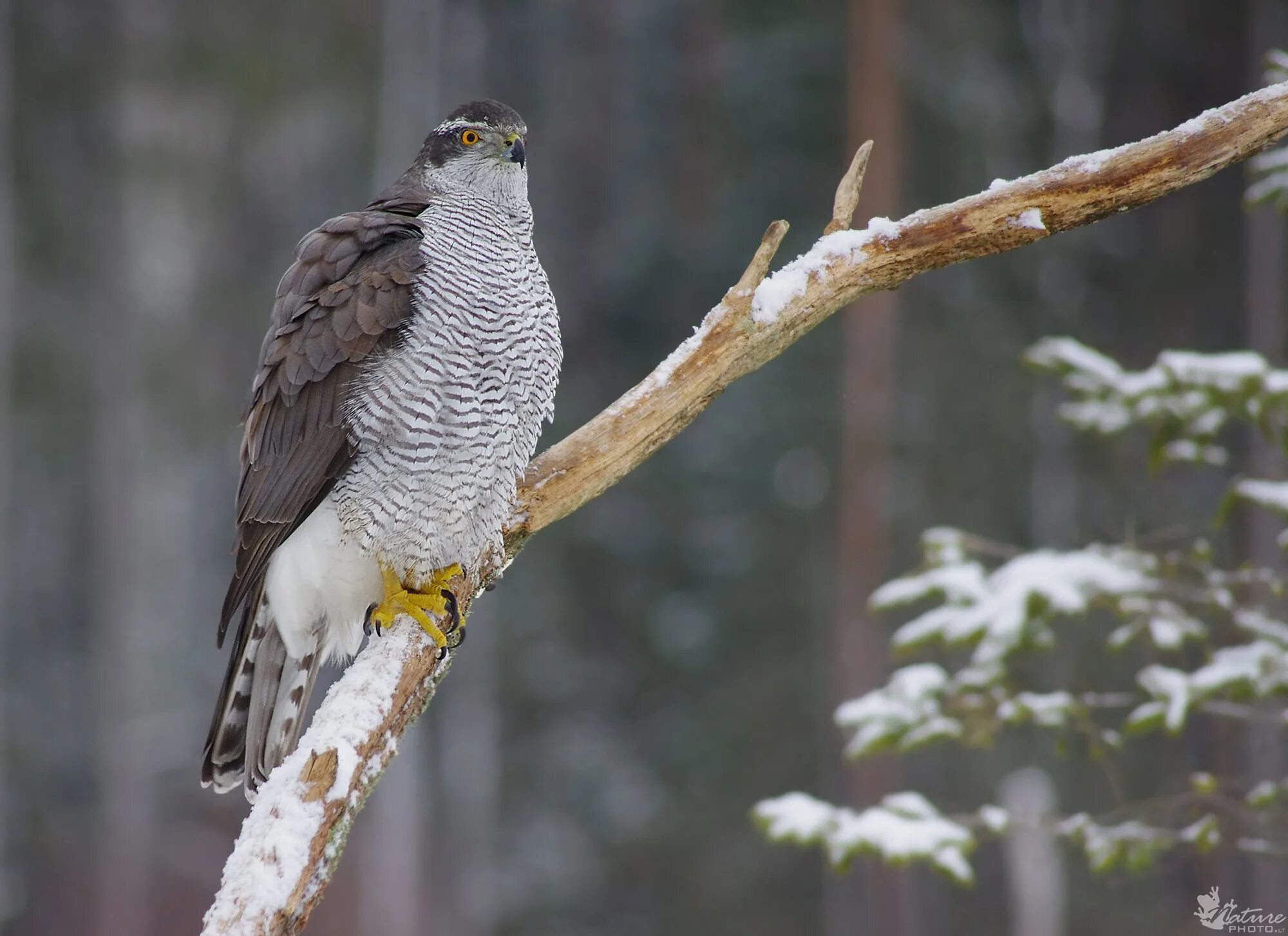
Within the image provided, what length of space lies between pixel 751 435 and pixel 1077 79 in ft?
15.9

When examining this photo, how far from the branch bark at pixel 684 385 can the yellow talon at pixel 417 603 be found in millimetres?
48

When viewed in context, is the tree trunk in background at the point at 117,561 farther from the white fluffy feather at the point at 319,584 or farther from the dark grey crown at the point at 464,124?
the dark grey crown at the point at 464,124

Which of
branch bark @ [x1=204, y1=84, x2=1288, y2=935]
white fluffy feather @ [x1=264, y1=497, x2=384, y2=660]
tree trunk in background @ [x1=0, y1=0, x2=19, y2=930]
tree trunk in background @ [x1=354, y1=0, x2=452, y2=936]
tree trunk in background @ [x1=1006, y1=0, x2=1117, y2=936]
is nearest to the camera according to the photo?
branch bark @ [x1=204, y1=84, x2=1288, y2=935]

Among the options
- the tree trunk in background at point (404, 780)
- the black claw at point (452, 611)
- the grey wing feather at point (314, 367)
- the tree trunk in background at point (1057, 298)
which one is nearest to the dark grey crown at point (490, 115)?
the grey wing feather at point (314, 367)

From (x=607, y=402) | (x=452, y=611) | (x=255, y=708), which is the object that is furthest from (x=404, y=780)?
(x=452, y=611)

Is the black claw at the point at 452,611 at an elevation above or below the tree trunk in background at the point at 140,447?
below

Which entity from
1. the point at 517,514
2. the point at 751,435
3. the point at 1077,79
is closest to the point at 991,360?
the point at 751,435

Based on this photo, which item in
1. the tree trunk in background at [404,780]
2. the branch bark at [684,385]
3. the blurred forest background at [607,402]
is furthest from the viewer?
the tree trunk in background at [404,780]

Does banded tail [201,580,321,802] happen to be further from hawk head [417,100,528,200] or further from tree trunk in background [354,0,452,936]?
tree trunk in background [354,0,452,936]

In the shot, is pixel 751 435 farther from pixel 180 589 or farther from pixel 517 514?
pixel 517 514

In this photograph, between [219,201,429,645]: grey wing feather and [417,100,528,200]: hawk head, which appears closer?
[219,201,429,645]: grey wing feather

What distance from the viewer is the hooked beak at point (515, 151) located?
378cm

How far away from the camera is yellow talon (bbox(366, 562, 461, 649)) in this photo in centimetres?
323

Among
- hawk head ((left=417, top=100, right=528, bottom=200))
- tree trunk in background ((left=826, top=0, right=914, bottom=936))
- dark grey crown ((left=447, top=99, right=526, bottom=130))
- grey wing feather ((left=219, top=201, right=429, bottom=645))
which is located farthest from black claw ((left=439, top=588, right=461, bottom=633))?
tree trunk in background ((left=826, top=0, right=914, bottom=936))
